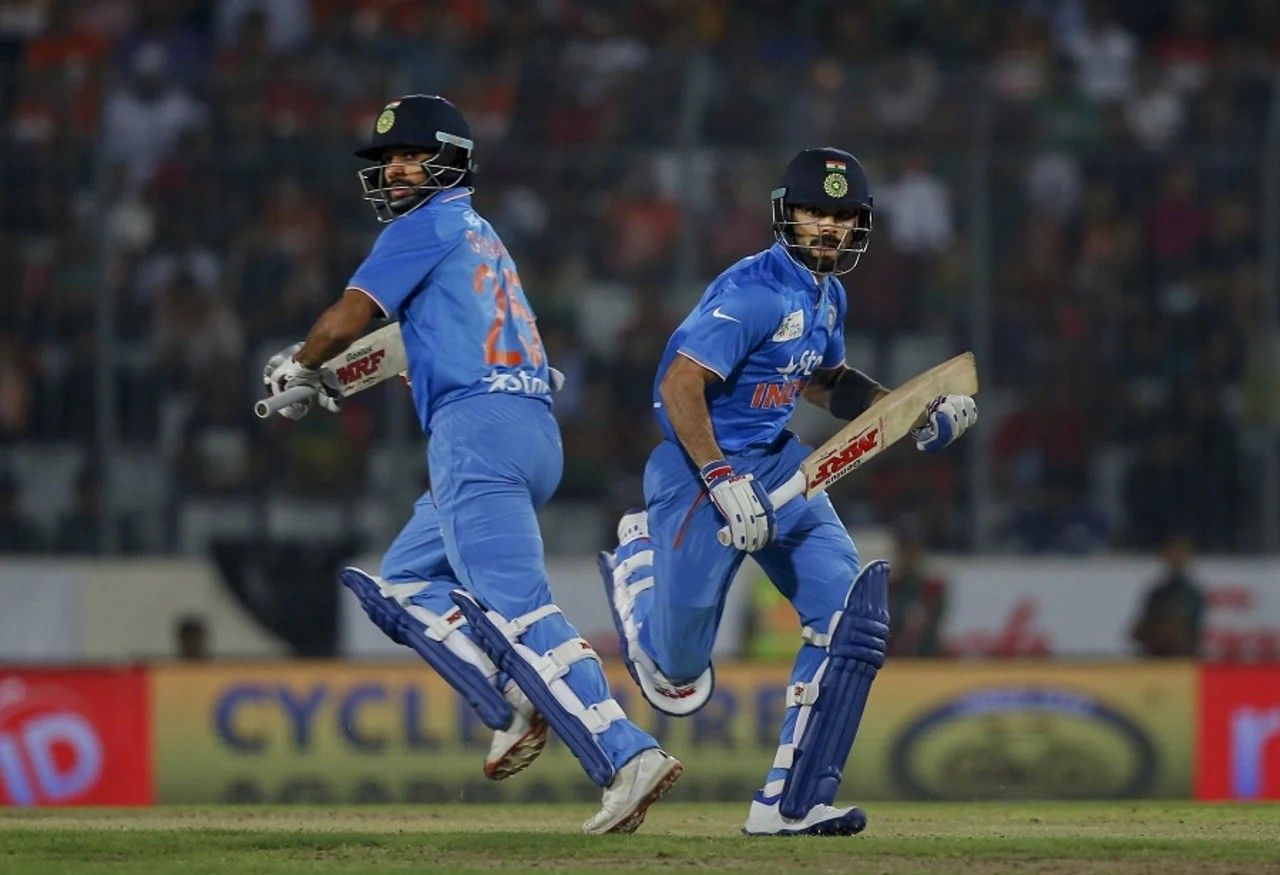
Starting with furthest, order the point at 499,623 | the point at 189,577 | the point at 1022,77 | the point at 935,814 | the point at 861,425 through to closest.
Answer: the point at 1022,77, the point at 189,577, the point at 935,814, the point at 861,425, the point at 499,623

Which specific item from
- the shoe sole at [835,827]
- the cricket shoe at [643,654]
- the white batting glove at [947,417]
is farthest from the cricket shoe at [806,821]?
the white batting glove at [947,417]

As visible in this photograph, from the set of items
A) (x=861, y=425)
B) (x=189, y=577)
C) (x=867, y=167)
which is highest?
(x=867, y=167)

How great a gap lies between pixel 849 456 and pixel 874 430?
0.49 ft

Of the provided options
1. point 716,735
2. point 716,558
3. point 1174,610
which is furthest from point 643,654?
point 1174,610

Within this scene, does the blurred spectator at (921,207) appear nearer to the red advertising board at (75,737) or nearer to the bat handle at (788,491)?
the red advertising board at (75,737)

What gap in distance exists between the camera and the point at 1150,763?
41.3 feet

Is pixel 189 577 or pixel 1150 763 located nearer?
pixel 1150 763

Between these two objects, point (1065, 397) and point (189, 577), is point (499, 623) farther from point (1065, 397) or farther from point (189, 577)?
point (1065, 397)

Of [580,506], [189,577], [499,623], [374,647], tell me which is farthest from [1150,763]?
[499,623]

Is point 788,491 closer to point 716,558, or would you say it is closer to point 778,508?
point 778,508

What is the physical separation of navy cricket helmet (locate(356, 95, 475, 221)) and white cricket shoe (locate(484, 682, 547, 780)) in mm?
1625

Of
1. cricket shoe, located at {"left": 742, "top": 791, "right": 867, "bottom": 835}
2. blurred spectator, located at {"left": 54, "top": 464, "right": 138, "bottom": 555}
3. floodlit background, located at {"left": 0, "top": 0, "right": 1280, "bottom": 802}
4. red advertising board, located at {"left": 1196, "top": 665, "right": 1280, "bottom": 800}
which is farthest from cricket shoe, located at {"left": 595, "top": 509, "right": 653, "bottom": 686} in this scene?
blurred spectator, located at {"left": 54, "top": 464, "right": 138, "bottom": 555}

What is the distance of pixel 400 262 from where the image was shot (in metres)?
6.99

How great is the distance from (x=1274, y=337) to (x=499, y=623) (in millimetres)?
8415
